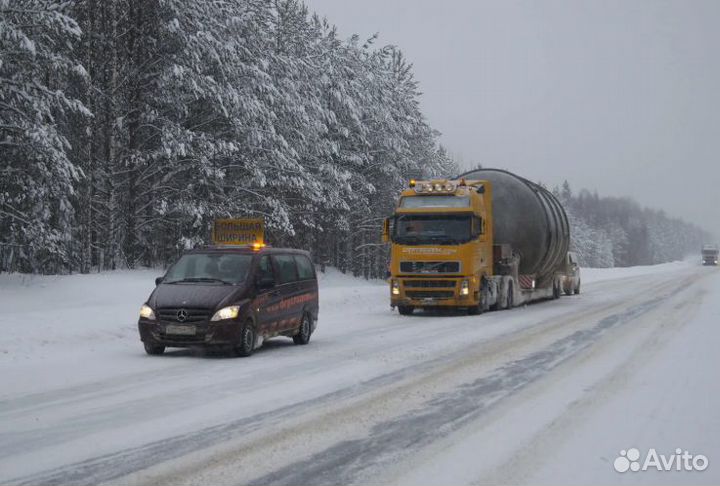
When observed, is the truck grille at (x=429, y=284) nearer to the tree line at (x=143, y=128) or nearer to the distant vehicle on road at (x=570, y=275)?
the tree line at (x=143, y=128)

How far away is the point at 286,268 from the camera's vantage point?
14984 millimetres

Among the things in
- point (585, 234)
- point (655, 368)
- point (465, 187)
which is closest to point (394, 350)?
point (655, 368)

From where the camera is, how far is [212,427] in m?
7.43

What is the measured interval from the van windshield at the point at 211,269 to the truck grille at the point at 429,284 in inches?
362

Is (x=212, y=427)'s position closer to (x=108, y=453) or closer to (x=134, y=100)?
(x=108, y=453)

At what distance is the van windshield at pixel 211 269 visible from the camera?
44.4 ft

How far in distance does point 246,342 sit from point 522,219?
48.6 ft

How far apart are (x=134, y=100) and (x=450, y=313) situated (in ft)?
43.7

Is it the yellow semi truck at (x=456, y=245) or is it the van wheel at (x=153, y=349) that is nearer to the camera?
the van wheel at (x=153, y=349)

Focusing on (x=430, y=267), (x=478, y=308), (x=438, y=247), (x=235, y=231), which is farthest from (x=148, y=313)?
(x=478, y=308)

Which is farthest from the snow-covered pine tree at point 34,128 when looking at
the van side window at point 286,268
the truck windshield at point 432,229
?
the truck windshield at point 432,229

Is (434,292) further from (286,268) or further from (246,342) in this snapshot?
(246,342)

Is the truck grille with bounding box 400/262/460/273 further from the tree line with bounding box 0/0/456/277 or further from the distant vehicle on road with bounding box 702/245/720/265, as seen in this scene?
the distant vehicle on road with bounding box 702/245/720/265

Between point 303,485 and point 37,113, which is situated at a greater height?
point 37,113
